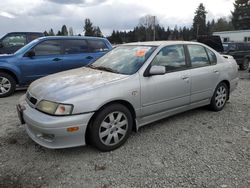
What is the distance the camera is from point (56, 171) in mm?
3111

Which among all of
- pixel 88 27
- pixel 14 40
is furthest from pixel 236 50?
pixel 88 27

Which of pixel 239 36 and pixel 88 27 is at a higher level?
pixel 88 27

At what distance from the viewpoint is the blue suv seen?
6719 millimetres

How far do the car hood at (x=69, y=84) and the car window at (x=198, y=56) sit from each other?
164 centimetres

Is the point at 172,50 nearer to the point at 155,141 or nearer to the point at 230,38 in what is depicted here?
the point at 155,141

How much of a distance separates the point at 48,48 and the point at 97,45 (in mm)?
1584

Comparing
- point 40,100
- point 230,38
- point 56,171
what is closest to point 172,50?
point 40,100

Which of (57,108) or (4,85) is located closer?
(57,108)

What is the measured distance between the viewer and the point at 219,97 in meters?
5.30

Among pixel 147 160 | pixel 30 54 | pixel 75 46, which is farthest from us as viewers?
pixel 75 46

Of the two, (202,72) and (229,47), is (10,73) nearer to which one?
(202,72)

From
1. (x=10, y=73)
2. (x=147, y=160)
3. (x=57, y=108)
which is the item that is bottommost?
(x=147, y=160)

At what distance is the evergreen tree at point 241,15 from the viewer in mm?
56938

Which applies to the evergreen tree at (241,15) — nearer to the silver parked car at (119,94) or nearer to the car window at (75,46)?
the car window at (75,46)
